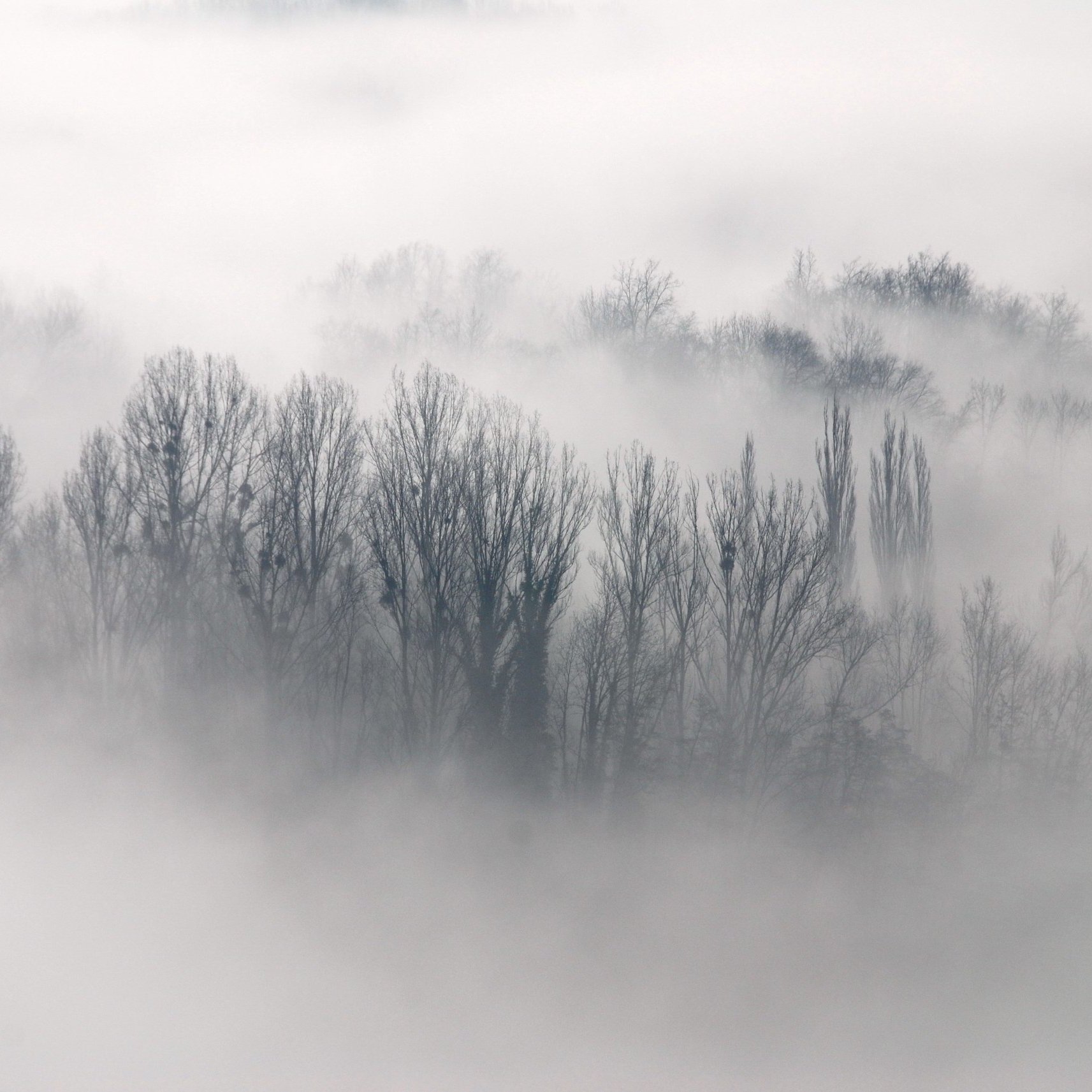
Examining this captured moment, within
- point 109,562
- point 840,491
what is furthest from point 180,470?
point 840,491

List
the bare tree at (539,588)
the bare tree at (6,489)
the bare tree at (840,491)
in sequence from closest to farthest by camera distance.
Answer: the bare tree at (539,588)
the bare tree at (6,489)
the bare tree at (840,491)

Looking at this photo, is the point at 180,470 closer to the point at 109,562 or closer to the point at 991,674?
the point at 109,562

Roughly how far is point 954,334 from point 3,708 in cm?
3544

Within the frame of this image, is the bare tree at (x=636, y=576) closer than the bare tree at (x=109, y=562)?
Yes

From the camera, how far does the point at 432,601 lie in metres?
22.4

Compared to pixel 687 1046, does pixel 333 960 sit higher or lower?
higher

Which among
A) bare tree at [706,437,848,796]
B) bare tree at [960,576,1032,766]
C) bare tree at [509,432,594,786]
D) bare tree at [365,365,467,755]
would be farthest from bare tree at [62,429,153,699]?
bare tree at [960,576,1032,766]

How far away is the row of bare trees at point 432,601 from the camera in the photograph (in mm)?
22297

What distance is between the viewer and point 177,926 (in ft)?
71.6

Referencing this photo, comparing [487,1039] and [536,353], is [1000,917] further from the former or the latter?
[536,353]

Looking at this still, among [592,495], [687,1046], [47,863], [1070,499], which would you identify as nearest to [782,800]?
[687,1046]

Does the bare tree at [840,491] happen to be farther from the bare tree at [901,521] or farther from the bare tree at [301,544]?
the bare tree at [301,544]

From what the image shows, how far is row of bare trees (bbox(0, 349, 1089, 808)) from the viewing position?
2230cm

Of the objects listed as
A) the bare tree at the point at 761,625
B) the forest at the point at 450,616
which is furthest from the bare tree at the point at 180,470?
the bare tree at the point at 761,625
